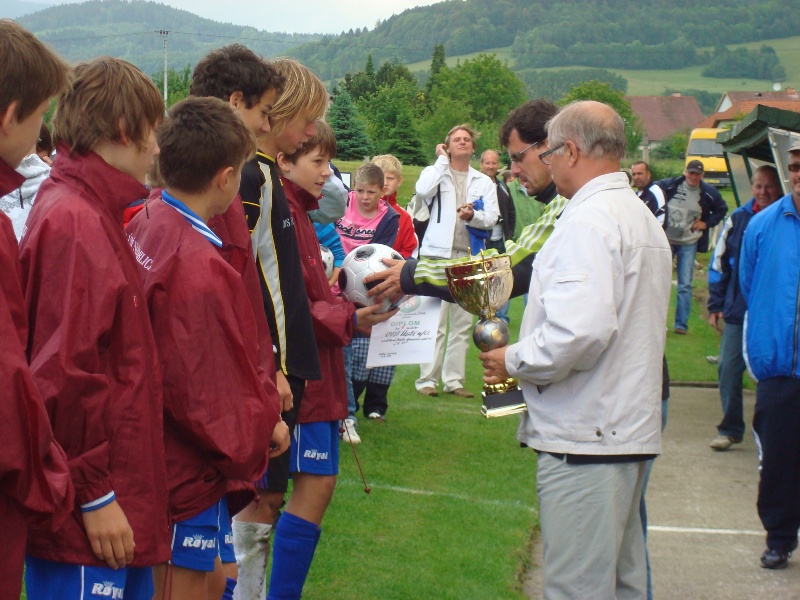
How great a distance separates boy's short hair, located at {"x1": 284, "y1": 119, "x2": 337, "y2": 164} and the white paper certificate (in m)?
1.58

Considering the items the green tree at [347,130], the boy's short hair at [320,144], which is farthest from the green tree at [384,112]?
the boy's short hair at [320,144]

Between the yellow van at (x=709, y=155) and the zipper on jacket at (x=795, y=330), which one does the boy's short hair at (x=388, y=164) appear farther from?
the yellow van at (x=709, y=155)

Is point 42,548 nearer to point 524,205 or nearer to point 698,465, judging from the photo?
point 698,465

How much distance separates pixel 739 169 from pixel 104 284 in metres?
8.43

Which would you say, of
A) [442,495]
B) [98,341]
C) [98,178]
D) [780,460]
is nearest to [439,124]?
[442,495]

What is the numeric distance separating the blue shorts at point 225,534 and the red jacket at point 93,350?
53 cm

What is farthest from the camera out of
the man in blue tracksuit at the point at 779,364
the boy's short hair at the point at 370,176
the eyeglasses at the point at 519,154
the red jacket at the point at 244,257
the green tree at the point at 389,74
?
the green tree at the point at 389,74

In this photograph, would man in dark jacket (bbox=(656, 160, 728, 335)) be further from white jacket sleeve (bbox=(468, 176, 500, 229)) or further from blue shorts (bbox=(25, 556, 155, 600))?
blue shorts (bbox=(25, 556, 155, 600))

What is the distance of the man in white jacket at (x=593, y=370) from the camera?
11.6ft

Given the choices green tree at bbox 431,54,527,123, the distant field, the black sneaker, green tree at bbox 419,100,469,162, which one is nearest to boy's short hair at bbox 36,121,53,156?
the black sneaker

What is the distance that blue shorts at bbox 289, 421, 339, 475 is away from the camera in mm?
4293

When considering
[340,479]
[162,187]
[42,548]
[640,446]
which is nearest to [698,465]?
[340,479]

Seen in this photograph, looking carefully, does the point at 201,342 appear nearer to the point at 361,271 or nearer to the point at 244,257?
the point at 244,257

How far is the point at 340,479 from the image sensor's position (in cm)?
698
